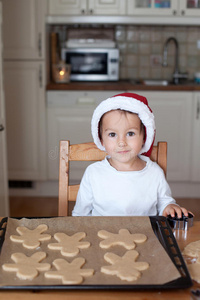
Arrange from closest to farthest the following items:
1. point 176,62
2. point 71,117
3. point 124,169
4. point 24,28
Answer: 1. point 124,169
2. point 24,28
3. point 71,117
4. point 176,62

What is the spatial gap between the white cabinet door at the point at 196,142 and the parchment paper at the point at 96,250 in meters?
2.47

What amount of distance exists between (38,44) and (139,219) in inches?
101

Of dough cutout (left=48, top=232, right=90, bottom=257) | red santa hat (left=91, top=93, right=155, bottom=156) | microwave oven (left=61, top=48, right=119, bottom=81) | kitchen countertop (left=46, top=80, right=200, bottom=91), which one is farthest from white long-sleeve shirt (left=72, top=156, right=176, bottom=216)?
microwave oven (left=61, top=48, right=119, bottom=81)

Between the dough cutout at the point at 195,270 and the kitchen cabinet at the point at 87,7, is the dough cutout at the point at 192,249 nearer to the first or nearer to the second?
the dough cutout at the point at 195,270

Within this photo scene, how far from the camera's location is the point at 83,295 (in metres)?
0.79

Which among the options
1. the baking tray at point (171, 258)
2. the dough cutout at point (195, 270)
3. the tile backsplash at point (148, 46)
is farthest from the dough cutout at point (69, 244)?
the tile backsplash at point (148, 46)

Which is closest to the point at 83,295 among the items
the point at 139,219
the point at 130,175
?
the point at 139,219

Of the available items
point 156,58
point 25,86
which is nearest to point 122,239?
point 25,86

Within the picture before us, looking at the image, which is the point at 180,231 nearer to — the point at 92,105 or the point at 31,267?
the point at 31,267

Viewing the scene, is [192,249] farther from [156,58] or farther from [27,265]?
[156,58]

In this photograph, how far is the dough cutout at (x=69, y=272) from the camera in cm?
81

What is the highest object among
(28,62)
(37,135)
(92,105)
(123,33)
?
(123,33)

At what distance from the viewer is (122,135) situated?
133 centimetres

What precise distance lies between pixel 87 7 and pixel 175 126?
1205mm
